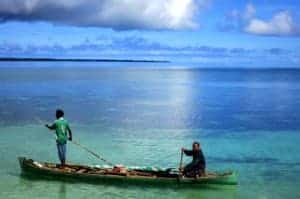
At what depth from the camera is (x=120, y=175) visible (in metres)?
15.7

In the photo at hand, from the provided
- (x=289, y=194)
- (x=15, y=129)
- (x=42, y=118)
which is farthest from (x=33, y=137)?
(x=289, y=194)

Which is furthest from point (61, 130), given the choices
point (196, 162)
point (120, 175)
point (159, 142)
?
point (159, 142)

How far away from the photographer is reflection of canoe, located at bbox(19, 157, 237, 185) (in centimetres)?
1543

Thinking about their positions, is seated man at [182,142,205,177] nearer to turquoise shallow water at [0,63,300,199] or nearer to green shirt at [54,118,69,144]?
turquoise shallow water at [0,63,300,199]

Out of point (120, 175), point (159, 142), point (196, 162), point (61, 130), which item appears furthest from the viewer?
point (159, 142)

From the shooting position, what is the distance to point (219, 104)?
4456cm

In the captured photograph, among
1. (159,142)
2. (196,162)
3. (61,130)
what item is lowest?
(196,162)

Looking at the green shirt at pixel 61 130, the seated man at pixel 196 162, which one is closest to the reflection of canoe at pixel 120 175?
the seated man at pixel 196 162

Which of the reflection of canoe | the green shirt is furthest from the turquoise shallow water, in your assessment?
the green shirt

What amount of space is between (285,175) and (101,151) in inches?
292

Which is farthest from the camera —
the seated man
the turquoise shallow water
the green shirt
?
the green shirt

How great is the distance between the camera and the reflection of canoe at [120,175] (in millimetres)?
15430

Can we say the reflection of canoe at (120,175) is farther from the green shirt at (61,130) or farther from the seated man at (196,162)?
the green shirt at (61,130)

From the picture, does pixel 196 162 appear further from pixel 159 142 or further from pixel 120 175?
pixel 159 142
